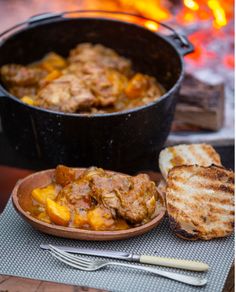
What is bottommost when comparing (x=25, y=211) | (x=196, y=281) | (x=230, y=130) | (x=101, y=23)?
(x=230, y=130)

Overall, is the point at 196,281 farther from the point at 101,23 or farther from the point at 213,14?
the point at 213,14

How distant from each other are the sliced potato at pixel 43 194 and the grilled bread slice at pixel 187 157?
0.62m

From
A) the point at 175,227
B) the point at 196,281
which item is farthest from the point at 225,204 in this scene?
the point at 196,281

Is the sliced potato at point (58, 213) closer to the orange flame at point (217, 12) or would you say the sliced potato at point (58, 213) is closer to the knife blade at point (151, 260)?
the knife blade at point (151, 260)

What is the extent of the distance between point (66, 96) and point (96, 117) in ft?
1.26

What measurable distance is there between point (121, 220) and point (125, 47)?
1.68 m

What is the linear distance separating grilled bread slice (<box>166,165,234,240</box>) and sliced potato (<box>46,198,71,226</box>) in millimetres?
470

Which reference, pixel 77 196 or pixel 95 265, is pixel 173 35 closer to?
pixel 77 196

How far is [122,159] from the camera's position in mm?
3305

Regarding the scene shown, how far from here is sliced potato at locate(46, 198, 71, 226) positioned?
2.70 m

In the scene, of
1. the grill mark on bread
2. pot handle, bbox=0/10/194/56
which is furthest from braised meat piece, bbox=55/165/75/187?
pot handle, bbox=0/10/194/56

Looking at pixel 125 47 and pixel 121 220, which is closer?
pixel 121 220

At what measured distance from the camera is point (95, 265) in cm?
264

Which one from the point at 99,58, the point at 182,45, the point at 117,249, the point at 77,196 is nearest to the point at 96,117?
the point at 77,196
